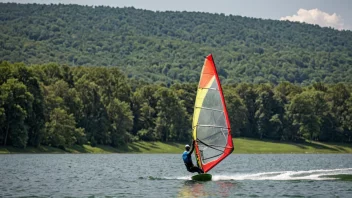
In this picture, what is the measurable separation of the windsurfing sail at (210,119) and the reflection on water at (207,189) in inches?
74.0

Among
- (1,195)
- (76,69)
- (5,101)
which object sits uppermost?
(76,69)

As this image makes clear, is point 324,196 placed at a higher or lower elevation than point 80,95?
lower

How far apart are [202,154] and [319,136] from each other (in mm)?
112883

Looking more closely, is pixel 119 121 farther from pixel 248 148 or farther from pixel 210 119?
pixel 210 119

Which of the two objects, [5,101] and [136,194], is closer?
[136,194]

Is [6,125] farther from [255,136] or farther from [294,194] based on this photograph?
[255,136]

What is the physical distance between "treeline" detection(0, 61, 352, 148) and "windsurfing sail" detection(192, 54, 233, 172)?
53.2 metres

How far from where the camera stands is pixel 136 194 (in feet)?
122

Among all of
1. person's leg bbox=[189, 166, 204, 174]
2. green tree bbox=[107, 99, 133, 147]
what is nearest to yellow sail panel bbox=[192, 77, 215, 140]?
person's leg bbox=[189, 166, 204, 174]

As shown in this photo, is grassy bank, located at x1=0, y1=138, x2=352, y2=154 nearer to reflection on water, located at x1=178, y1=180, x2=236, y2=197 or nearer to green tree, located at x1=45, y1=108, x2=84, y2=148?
green tree, located at x1=45, y1=108, x2=84, y2=148

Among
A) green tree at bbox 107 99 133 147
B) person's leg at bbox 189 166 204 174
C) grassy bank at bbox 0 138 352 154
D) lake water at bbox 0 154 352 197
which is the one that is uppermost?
green tree at bbox 107 99 133 147

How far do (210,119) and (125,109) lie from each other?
258 feet

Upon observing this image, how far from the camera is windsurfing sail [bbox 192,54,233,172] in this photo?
44.5 metres

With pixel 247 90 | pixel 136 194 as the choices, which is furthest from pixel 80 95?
pixel 136 194
